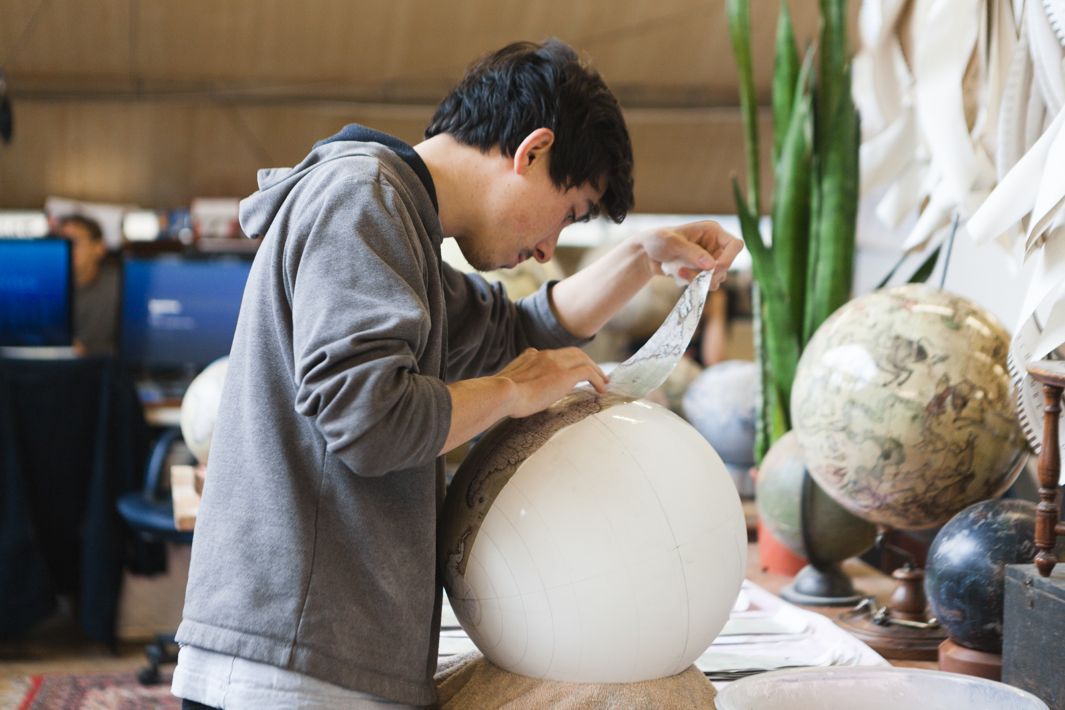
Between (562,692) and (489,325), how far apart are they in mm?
576

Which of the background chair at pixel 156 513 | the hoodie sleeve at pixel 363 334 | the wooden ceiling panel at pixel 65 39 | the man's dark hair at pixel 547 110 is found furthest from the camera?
the wooden ceiling panel at pixel 65 39

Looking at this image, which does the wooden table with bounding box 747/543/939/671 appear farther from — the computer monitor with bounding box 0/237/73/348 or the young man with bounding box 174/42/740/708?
the computer monitor with bounding box 0/237/73/348

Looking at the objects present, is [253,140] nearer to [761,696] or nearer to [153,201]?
[153,201]

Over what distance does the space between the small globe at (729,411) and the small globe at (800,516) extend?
977mm

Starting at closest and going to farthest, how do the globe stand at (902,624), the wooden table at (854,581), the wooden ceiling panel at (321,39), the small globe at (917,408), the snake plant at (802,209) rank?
the small globe at (917,408), the globe stand at (902,624), the wooden table at (854,581), the snake plant at (802,209), the wooden ceiling panel at (321,39)

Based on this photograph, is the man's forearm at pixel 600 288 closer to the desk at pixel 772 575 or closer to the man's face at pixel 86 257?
the desk at pixel 772 575

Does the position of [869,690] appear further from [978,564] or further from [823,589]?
[823,589]

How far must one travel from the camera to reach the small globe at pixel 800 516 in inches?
92.0

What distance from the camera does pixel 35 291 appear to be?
531 cm

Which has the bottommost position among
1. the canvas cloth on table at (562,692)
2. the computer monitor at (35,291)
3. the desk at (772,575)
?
the computer monitor at (35,291)

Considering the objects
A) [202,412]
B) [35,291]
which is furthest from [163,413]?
[202,412]

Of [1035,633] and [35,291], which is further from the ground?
[1035,633]

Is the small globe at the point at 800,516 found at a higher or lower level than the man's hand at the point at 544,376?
lower

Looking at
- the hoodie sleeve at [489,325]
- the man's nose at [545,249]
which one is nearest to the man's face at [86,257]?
the hoodie sleeve at [489,325]
